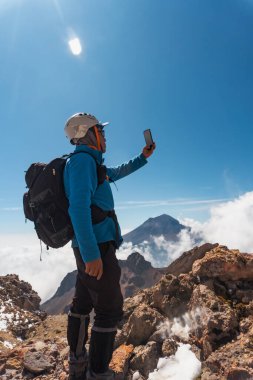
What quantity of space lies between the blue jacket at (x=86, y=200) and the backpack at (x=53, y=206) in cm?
13

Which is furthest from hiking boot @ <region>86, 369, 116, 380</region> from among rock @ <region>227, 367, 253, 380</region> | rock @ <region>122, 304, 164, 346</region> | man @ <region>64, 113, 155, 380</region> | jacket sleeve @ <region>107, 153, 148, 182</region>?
jacket sleeve @ <region>107, 153, 148, 182</region>

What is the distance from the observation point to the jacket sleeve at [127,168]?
279 inches

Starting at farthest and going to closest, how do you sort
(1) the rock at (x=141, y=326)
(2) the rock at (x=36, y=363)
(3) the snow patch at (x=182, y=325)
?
(1) the rock at (x=141, y=326)
(2) the rock at (x=36, y=363)
(3) the snow patch at (x=182, y=325)

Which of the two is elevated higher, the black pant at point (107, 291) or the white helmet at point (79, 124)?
the white helmet at point (79, 124)

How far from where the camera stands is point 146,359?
6812mm

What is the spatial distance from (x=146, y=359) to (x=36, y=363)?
2.88m

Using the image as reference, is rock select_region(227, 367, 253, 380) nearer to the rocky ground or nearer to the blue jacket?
the rocky ground

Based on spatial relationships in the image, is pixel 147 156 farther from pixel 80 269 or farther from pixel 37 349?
pixel 37 349

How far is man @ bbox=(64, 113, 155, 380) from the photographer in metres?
4.70

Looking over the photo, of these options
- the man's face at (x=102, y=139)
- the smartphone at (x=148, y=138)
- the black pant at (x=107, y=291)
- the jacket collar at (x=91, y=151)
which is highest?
the smartphone at (x=148, y=138)

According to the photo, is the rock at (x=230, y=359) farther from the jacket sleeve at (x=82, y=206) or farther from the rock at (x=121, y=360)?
the jacket sleeve at (x=82, y=206)

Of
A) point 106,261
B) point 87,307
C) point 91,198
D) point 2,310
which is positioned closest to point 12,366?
point 87,307

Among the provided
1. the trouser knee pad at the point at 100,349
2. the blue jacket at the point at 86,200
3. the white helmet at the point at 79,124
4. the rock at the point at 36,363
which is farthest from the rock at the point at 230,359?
the white helmet at the point at 79,124

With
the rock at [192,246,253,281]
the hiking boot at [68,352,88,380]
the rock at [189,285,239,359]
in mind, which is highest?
the rock at [192,246,253,281]
